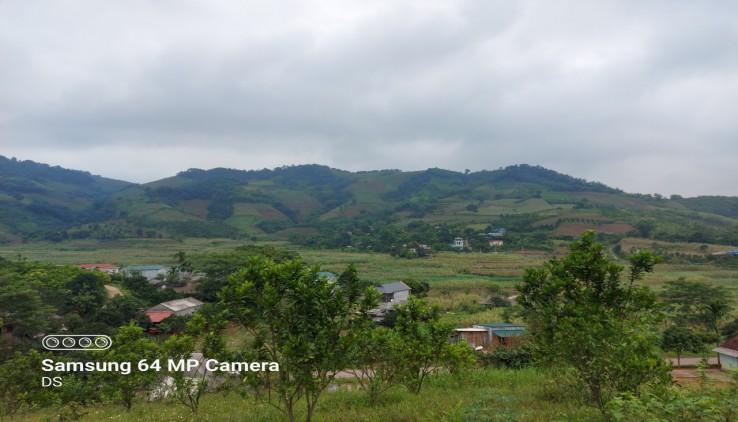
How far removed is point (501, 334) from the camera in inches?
916

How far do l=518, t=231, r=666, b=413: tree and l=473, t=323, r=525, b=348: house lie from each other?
54.2 ft

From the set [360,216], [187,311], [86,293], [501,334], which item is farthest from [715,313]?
[360,216]

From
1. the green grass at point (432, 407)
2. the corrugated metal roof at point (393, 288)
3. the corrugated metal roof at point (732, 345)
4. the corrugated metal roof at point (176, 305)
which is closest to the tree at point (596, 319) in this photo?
the green grass at point (432, 407)

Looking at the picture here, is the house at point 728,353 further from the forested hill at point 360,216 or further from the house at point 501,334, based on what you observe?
the forested hill at point 360,216

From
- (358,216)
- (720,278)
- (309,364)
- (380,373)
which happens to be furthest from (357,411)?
(358,216)

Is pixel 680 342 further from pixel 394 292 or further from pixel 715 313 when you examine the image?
pixel 394 292

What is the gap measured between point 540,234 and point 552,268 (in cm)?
8973

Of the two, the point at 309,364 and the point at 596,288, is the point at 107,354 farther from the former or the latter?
the point at 596,288

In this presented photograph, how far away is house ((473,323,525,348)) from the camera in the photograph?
2284cm

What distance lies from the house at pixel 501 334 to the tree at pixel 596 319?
1652 cm

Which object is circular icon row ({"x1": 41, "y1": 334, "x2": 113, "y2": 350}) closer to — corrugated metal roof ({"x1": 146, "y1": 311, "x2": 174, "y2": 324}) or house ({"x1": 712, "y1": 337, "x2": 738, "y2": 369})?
corrugated metal roof ({"x1": 146, "y1": 311, "x2": 174, "y2": 324})

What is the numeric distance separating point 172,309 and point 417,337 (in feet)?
91.3

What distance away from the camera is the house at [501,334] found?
22.8m

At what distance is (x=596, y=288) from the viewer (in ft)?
22.9
